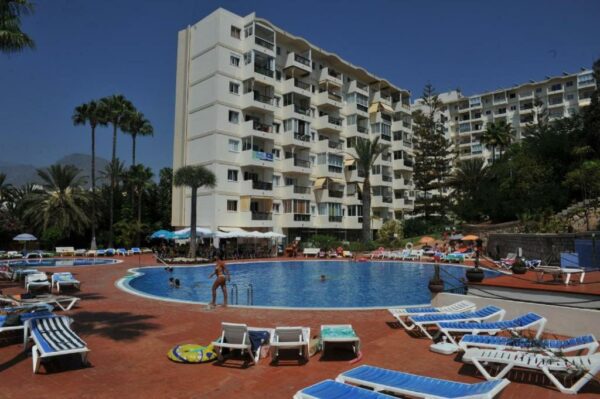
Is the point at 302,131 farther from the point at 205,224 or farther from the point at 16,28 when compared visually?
the point at 16,28

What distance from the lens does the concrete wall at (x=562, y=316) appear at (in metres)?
8.80

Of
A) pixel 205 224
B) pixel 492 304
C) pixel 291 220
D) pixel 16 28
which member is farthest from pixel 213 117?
pixel 492 304

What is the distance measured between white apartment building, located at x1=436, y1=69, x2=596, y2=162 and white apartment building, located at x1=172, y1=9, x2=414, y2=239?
30.7m

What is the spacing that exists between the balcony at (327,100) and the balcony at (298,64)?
3.43 meters

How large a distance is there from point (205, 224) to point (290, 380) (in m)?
35.1

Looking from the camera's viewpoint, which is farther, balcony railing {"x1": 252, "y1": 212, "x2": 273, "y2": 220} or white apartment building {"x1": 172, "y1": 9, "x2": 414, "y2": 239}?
balcony railing {"x1": 252, "y1": 212, "x2": 273, "y2": 220}

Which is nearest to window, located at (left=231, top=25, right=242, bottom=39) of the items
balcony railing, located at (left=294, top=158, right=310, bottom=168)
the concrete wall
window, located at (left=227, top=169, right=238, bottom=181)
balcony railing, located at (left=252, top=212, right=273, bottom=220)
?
window, located at (left=227, top=169, right=238, bottom=181)

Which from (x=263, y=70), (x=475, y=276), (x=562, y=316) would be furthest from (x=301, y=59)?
(x=562, y=316)

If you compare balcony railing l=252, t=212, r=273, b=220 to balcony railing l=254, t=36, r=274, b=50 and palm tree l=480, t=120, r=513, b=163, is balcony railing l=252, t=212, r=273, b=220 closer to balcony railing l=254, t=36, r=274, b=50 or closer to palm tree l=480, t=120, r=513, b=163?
balcony railing l=254, t=36, r=274, b=50

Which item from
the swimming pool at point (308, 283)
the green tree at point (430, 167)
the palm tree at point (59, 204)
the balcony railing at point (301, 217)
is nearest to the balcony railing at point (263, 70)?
the balcony railing at point (301, 217)

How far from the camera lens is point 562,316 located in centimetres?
920

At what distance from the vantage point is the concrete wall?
28.9 feet

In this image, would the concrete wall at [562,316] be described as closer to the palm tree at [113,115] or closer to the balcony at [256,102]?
the balcony at [256,102]

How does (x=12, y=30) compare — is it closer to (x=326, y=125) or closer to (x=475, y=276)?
(x=475, y=276)
